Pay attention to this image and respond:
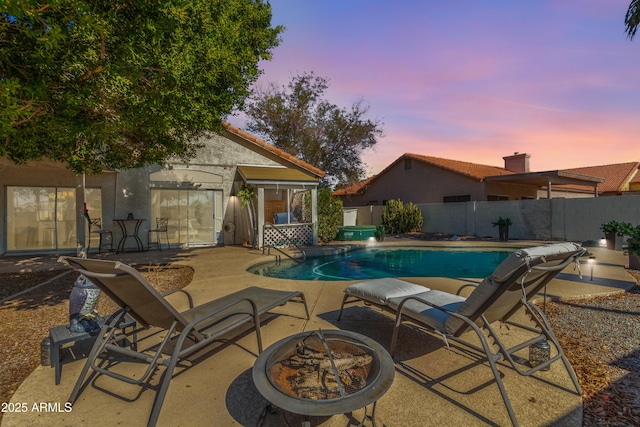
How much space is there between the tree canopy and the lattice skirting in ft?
21.6

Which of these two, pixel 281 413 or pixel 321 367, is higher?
pixel 321 367

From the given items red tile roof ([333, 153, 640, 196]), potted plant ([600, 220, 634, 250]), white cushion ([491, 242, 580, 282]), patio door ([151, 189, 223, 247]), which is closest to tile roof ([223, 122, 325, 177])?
patio door ([151, 189, 223, 247])

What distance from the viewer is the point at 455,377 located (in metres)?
2.94

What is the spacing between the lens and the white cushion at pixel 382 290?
3861mm

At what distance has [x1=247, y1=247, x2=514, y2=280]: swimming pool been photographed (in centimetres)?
931

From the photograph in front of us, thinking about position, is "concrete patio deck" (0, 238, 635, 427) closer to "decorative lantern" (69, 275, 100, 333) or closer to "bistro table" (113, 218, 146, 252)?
"decorative lantern" (69, 275, 100, 333)

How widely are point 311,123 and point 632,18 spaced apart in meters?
18.7

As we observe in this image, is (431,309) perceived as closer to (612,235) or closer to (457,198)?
(612,235)

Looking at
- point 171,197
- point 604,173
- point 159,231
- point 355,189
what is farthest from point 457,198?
point 604,173

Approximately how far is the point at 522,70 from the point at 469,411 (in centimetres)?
1190

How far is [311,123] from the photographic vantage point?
2498cm

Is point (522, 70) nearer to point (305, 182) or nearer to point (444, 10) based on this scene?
point (444, 10)

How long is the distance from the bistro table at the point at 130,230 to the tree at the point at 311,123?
14.3m

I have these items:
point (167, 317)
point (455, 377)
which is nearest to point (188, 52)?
point (167, 317)
